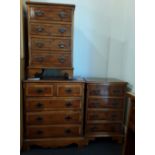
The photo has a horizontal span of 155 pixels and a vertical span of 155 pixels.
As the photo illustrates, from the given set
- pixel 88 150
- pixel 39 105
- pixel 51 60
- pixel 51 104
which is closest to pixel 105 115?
pixel 88 150

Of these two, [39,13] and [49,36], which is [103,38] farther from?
[39,13]

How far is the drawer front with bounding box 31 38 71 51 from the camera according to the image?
2.37 metres

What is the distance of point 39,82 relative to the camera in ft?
7.70

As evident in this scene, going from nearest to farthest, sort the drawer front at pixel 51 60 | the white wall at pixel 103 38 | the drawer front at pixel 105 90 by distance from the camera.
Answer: the drawer front at pixel 51 60
the drawer front at pixel 105 90
the white wall at pixel 103 38

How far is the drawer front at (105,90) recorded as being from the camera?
255 centimetres

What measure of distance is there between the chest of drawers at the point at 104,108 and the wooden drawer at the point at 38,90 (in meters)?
0.52

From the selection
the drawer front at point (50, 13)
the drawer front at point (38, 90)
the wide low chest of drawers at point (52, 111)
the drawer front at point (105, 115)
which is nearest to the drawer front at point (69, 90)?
the wide low chest of drawers at point (52, 111)

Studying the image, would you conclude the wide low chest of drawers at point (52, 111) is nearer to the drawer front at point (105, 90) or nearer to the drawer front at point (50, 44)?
the drawer front at point (105, 90)

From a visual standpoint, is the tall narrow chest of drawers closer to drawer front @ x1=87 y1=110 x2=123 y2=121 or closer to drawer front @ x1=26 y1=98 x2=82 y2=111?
drawer front @ x1=26 y1=98 x2=82 y2=111

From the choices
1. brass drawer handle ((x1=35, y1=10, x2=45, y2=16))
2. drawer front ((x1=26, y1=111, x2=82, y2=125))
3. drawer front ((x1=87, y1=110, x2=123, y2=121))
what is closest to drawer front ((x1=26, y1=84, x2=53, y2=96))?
drawer front ((x1=26, y1=111, x2=82, y2=125))

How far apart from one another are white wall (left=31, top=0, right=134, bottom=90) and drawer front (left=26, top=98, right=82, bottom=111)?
70cm

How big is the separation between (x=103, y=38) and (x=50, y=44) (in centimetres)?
101
